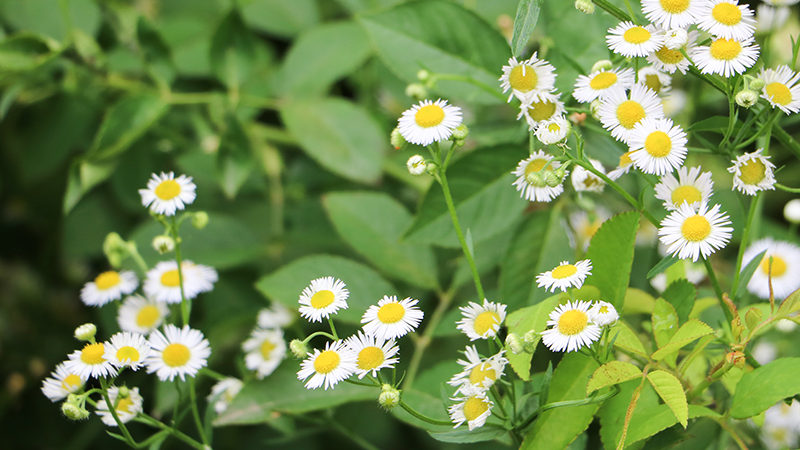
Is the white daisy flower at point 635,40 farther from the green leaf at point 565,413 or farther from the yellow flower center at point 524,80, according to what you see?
the green leaf at point 565,413

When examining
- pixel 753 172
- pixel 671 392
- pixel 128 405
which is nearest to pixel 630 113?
pixel 753 172

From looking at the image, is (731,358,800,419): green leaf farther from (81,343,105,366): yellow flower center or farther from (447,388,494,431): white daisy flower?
(81,343,105,366): yellow flower center

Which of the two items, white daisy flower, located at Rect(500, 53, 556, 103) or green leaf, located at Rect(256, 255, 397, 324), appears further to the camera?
green leaf, located at Rect(256, 255, 397, 324)

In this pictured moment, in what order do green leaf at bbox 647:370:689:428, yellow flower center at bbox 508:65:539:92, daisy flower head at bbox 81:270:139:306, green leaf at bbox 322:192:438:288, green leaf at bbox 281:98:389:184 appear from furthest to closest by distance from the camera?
green leaf at bbox 281:98:389:184 < green leaf at bbox 322:192:438:288 < daisy flower head at bbox 81:270:139:306 < yellow flower center at bbox 508:65:539:92 < green leaf at bbox 647:370:689:428

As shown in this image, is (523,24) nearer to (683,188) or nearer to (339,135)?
(683,188)

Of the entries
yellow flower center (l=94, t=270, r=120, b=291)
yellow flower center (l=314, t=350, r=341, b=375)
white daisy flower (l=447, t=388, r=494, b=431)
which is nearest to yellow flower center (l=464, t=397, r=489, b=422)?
white daisy flower (l=447, t=388, r=494, b=431)
